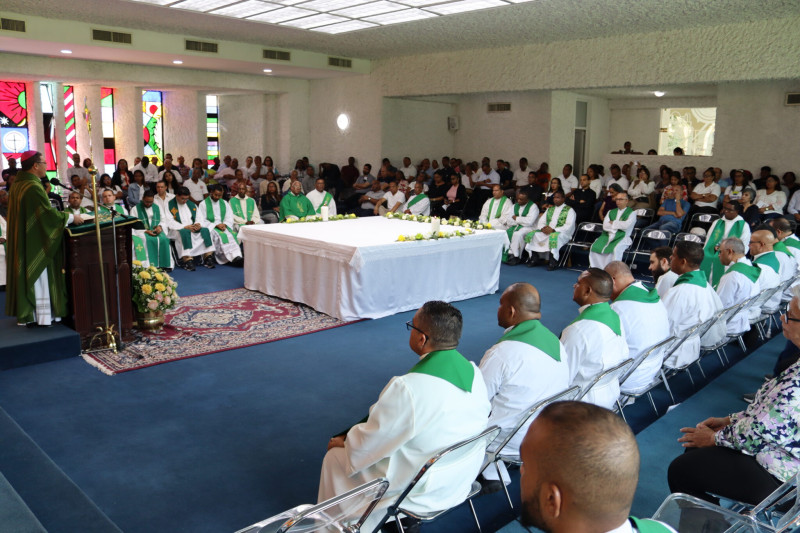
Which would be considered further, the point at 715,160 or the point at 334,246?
the point at 715,160

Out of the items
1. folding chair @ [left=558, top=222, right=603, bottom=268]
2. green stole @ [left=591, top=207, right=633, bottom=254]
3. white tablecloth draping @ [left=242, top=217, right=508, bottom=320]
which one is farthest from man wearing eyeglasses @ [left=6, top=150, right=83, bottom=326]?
folding chair @ [left=558, top=222, right=603, bottom=268]

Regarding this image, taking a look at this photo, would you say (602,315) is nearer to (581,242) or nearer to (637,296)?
(637,296)

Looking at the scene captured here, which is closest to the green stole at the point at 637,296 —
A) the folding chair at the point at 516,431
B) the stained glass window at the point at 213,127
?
the folding chair at the point at 516,431

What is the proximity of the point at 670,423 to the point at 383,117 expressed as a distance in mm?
11708

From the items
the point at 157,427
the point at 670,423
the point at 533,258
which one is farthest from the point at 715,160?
the point at 157,427

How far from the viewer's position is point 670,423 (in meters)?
4.19

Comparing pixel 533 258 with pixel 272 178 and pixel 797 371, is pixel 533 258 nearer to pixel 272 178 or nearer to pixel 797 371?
pixel 272 178

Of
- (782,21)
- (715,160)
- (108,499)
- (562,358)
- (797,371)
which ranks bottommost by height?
(108,499)

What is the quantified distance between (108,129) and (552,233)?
40.4ft

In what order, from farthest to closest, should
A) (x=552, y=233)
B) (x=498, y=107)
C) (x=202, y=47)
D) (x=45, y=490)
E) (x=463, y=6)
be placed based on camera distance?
(x=498, y=107), (x=202, y=47), (x=552, y=233), (x=463, y=6), (x=45, y=490)

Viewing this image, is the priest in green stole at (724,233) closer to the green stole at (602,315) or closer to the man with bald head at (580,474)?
the green stole at (602,315)

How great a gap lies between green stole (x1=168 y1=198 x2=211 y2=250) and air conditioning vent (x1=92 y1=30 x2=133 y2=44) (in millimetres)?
3066

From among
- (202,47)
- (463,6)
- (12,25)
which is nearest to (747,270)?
(463,6)

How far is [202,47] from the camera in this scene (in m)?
11.9
